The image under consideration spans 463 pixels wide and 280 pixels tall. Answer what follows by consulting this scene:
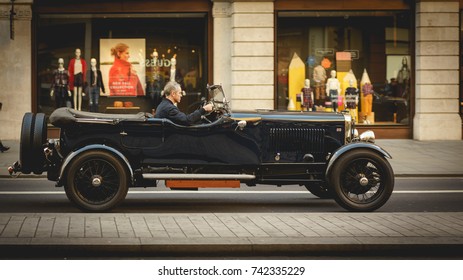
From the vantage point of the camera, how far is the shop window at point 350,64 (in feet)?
79.0

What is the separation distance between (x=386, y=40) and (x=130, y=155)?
583 inches

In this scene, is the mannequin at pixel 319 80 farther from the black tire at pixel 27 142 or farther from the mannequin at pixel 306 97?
the black tire at pixel 27 142

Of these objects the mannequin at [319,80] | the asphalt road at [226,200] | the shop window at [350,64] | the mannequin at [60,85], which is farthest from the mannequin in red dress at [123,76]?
the asphalt road at [226,200]

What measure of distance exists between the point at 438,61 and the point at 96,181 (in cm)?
1523

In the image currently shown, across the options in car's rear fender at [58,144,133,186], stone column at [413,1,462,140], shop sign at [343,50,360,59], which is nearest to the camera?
car's rear fender at [58,144,133,186]

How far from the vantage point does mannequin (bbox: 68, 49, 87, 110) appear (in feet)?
78.5

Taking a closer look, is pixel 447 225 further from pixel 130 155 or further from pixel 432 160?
pixel 432 160

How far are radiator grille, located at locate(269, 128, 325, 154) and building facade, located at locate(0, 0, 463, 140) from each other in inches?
485

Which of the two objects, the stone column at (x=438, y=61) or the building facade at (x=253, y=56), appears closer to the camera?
A: the building facade at (x=253, y=56)

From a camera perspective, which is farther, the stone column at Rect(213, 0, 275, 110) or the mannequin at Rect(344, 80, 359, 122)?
the mannequin at Rect(344, 80, 359, 122)

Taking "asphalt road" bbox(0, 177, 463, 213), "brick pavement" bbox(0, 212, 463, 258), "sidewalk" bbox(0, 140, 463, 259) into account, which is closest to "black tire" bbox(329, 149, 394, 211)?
"asphalt road" bbox(0, 177, 463, 213)

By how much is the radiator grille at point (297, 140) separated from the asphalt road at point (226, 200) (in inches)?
30.8

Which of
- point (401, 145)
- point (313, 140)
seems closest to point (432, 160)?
point (401, 145)

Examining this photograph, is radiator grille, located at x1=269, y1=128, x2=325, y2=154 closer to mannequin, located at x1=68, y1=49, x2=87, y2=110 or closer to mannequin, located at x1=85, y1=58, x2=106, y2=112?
mannequin, located at x1=85, y1=58, x2=106, y2=112
